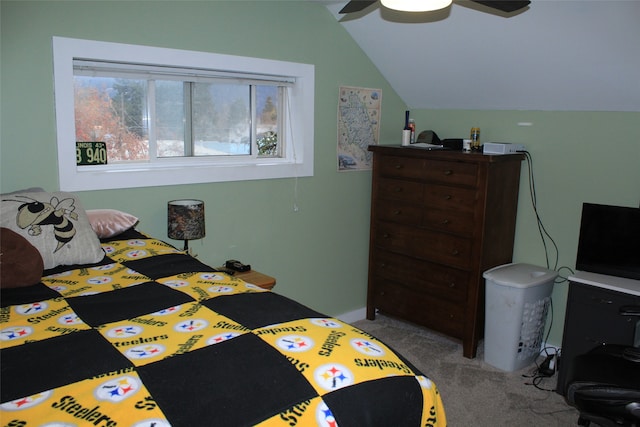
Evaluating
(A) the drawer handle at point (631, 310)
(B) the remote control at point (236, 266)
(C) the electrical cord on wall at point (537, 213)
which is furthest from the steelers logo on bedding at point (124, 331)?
(C) the electrical cord on wall at point (537, 213)

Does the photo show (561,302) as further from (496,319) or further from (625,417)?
(625,417)

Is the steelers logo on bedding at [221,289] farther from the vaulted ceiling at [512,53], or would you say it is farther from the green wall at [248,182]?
the vaulted ceiling at [512,53]

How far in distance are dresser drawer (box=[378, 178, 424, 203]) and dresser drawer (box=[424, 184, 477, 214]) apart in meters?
0.06

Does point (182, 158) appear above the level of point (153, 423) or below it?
above

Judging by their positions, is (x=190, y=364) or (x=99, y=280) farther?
(x=99, y=280)

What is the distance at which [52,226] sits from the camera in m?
1.93

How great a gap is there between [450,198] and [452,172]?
16 centimetres

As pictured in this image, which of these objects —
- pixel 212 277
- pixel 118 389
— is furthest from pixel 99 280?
pixel 118 389

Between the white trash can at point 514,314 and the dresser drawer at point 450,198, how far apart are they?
439 mm

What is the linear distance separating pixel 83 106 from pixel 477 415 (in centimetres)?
259

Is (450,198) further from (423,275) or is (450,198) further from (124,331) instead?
(124,331)

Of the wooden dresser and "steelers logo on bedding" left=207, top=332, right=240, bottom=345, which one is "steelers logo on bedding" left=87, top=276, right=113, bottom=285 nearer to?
"steelers logo on bedding" left=207, top=332, right=240, bottom=345

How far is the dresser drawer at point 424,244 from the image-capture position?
10.4 feet

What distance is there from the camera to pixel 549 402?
270 cm
